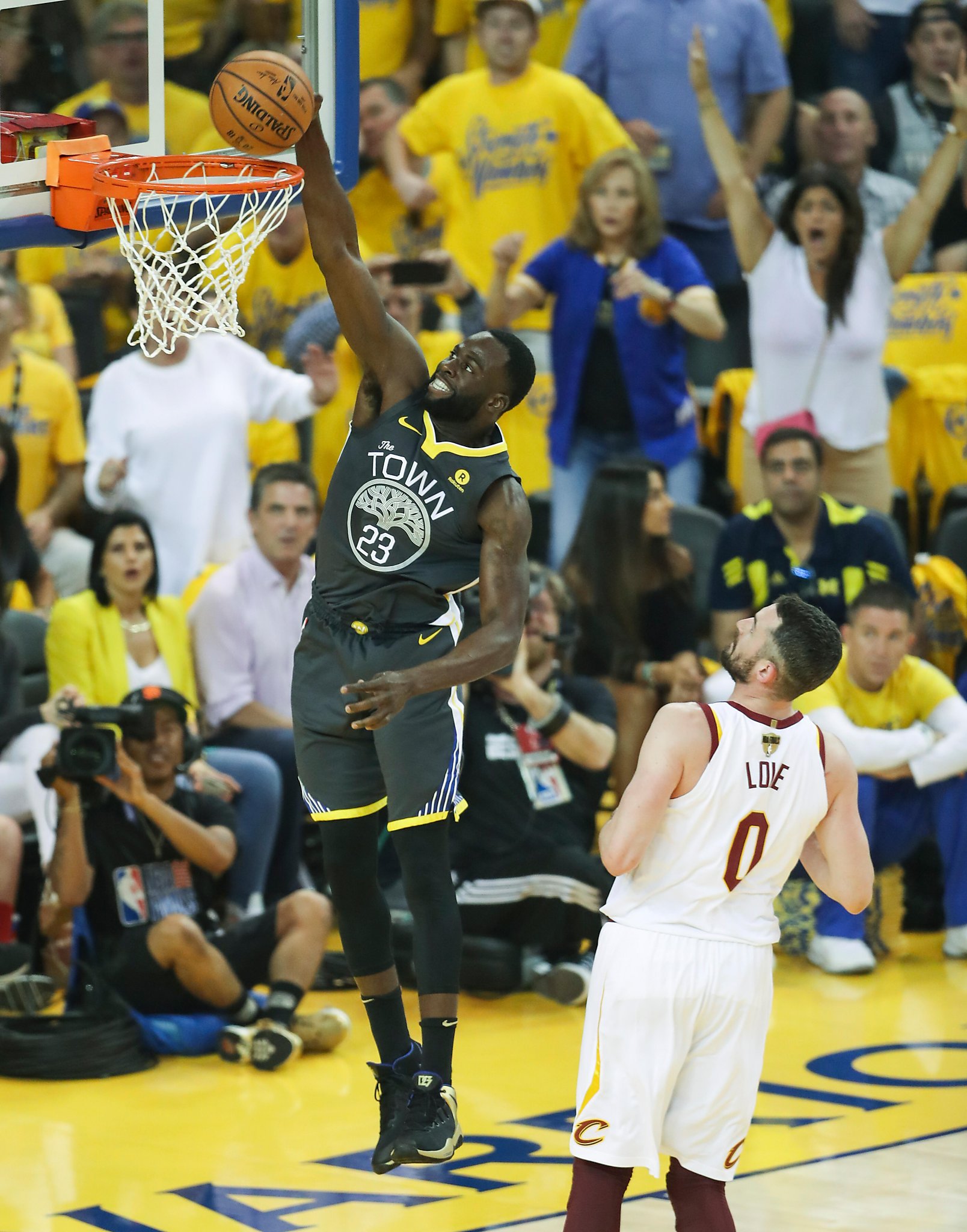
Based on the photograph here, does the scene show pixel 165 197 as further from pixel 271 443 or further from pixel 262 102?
pixel 271 443

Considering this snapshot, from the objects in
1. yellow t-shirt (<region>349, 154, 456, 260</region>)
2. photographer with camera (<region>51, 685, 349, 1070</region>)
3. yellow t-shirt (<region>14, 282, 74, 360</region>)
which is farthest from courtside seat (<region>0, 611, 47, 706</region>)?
yellow t-shirt (<region>349, 154, 456, 260</region>)

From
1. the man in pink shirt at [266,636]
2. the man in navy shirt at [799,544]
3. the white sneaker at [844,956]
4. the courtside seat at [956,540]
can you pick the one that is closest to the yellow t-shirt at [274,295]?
the man in pink shirt at [266,636]

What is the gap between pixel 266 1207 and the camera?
589 centimetres

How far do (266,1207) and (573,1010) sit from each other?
2.69 metres

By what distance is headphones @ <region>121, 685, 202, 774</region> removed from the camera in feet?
24.8

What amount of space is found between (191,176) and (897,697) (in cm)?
516

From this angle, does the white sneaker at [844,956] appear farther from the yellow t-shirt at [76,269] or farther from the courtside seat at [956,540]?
the yellow t-shirt at [76,269]

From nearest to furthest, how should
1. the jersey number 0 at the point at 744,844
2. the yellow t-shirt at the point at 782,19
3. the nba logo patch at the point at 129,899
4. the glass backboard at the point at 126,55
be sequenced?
the jersey number 0 at the point at 744,844, the nba logo patch at the point at 129,899, the glass backboard at the point at 126,55, the yellow t-shirt at the point at 782,19

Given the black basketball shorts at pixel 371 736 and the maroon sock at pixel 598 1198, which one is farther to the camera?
the black basketball shorts at pixel 371 736

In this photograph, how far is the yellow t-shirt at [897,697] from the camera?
29.9ft

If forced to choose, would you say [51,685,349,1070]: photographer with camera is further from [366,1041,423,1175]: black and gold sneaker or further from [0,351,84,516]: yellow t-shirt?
[366,1041,423,1175]: black and gold sneaker

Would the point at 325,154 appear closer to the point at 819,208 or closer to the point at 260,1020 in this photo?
the point at 260,1020

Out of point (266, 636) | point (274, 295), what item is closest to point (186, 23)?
point (274, 295)

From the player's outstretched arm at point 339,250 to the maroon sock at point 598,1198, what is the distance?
7.25 feet
